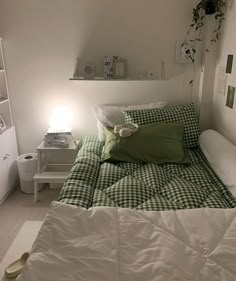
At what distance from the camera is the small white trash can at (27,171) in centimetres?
254

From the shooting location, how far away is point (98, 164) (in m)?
1.96

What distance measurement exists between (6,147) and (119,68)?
52.9 inches

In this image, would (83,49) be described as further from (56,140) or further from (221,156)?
(221,156)

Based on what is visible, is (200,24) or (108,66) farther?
(108,66)

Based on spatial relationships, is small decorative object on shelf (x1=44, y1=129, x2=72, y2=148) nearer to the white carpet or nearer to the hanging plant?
the white carpet

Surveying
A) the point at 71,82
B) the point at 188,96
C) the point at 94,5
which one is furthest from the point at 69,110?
the point at 188,96

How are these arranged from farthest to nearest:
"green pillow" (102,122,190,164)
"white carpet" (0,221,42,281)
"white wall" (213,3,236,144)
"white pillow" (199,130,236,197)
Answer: "white wall" (213,3,236,144) < "green pillow" (102,122,190,164) < "white carpet" (0,221,42,281) < "white pillow" (199,130,236,197)

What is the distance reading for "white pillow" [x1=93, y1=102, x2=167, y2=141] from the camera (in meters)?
2.40

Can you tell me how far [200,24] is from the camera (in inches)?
92.6

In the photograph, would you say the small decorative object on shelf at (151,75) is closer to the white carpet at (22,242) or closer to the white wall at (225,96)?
the white wall at (225,96)

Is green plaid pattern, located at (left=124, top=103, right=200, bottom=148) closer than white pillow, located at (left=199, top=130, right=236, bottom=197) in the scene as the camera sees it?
No

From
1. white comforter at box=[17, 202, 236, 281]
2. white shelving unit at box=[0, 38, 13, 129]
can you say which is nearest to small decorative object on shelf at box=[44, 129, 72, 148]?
white shelving unit at box=[0, 38, 13, 129]

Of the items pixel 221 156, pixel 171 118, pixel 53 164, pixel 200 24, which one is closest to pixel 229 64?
pixel 200 24

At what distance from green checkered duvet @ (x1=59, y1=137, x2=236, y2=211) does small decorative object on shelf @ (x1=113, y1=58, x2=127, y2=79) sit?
905mm
